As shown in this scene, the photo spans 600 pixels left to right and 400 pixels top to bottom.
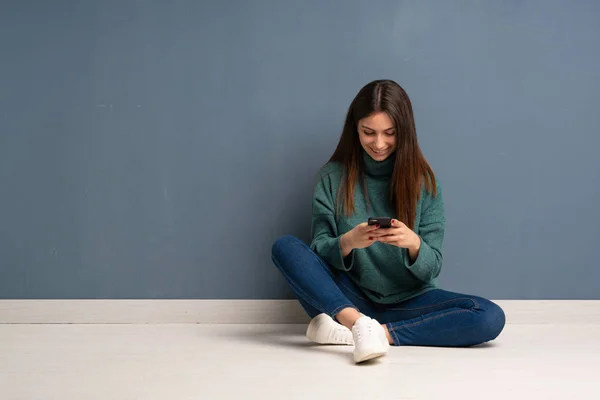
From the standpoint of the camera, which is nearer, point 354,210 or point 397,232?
point 397,232

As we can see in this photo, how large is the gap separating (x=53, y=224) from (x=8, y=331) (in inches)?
14.6

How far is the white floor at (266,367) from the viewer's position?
4.39ft

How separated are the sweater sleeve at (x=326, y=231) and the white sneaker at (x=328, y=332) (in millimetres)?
155

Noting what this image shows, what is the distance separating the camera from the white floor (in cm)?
134

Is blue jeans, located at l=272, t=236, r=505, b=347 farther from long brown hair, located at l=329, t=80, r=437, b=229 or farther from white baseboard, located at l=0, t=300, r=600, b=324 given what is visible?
white baseboard, located at l=0, t=300, r=600, b=324

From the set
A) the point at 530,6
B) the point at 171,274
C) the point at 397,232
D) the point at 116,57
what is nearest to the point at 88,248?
the point at 171,274

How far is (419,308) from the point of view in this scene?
1.91 m

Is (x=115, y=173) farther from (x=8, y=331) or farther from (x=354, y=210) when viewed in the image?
(x=354, y=210)

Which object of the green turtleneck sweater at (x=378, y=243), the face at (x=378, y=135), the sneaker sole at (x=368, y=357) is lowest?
the sneaker sole at (x=368, y=357)

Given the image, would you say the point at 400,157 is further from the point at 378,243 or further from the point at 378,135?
the point at 378,243

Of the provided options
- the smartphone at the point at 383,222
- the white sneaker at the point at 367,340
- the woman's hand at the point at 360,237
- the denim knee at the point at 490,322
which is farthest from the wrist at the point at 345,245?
→ the denim knee at the point at 490,322

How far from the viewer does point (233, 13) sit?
2270 millimetres

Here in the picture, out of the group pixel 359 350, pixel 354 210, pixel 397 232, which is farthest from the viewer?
pixel 354 210

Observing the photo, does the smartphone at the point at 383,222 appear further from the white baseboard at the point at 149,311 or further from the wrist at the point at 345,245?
the white baseboard at the point at 149,311
